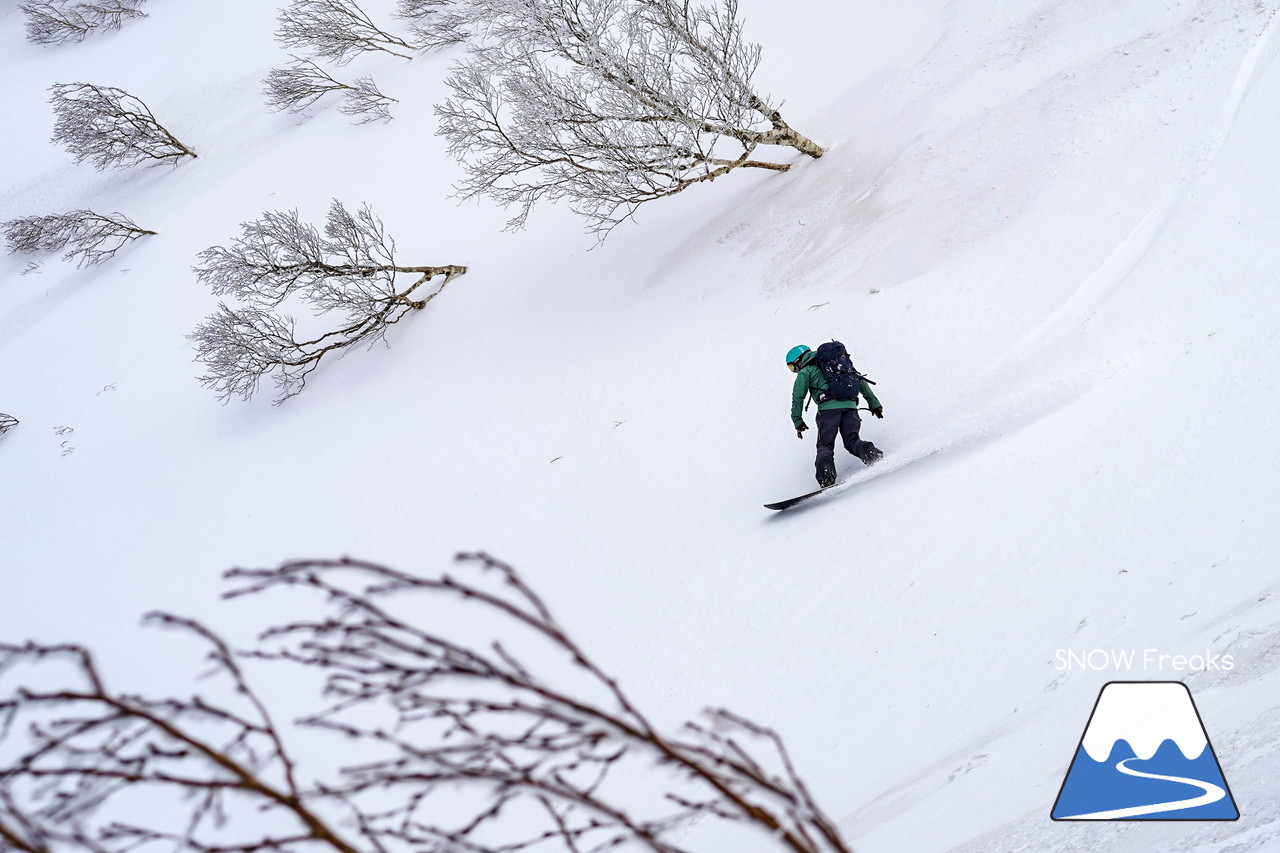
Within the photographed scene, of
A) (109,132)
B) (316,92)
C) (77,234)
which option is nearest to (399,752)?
(316,92)

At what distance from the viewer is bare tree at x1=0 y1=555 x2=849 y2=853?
1152 millimetres

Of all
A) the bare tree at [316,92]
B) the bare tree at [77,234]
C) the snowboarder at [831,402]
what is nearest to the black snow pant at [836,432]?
the snowboarder at [831,402]

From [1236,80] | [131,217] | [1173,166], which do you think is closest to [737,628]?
[1173,166]

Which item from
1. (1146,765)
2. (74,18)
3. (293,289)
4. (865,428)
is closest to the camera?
(1146,765)

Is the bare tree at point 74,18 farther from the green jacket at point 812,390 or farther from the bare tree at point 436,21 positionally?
the green jacket at point 812,390

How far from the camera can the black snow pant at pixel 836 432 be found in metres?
6.06

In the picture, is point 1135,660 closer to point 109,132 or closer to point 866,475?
point 866,475

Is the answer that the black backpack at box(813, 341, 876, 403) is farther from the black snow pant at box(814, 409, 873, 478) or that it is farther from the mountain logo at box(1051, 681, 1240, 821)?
the mountain logo at box(1051, 681, 1240, 821)

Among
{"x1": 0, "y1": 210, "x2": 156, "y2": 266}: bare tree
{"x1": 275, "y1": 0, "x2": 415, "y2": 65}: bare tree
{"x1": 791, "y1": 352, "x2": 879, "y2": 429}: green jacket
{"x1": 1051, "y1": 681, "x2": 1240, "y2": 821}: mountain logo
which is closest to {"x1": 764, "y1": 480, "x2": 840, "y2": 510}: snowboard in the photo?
{"x1": 791, "y1": 352, "x2": 879, "y2": 429}: green jacket

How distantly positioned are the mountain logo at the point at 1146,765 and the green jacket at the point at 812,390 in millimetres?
2870

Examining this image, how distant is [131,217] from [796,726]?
1343 centimetres

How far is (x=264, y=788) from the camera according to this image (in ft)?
3.67

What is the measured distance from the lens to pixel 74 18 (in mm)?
15711

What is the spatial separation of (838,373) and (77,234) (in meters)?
13.0
